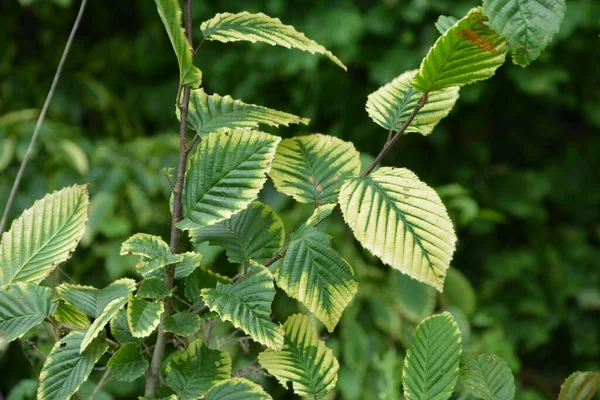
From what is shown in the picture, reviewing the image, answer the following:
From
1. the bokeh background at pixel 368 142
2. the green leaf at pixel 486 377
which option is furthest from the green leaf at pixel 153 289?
the bokeh background at pixel 368 142

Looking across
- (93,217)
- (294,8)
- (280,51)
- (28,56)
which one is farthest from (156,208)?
(28,56)

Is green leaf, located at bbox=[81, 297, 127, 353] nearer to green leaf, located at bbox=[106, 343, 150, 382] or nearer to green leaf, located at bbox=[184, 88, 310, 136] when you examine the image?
green leaf, located at bbox=[106, 343, 150, 382]

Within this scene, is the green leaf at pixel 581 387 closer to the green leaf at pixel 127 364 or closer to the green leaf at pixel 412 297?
the green leaf at pixel 127 364

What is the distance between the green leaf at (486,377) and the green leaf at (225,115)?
22cm

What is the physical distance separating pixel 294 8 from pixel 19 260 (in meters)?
1.62

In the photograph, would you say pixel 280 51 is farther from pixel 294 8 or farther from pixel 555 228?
pixel 555 228

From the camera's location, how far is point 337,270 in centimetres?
45

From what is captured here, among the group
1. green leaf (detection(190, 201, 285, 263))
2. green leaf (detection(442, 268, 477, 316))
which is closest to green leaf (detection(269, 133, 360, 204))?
green leaf (detection(190, 201, 285, 263))

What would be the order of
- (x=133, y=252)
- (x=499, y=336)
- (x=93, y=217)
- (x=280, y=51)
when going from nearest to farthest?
(x=133, y=252)
(x=93, y=217)
(x=499, y=336)
(x=280, y=51)

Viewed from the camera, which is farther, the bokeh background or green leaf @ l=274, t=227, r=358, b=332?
the bokeh background

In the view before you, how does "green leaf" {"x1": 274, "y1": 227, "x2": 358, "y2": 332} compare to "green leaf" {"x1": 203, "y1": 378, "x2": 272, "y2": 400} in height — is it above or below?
above

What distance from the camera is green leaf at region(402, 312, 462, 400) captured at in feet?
1.45

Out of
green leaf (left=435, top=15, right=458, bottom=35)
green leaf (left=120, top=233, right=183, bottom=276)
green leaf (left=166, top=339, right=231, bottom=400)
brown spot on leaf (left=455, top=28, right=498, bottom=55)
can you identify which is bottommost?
green leaf (left=166, top=339, right=231, bottom=400)

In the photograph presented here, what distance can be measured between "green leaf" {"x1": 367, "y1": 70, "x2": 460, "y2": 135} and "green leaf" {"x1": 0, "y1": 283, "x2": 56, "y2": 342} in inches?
10.5
